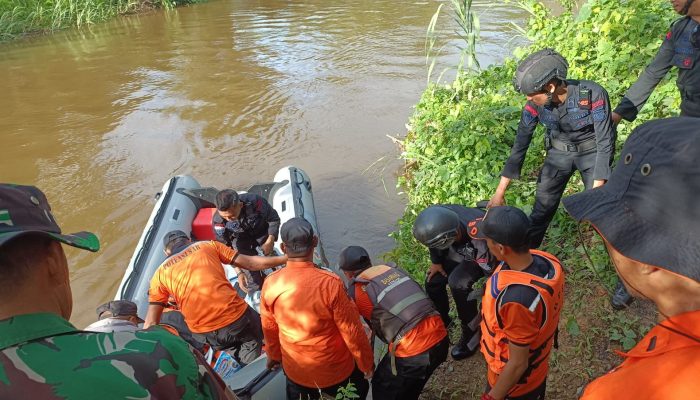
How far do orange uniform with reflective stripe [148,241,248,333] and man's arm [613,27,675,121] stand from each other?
3.04 meters

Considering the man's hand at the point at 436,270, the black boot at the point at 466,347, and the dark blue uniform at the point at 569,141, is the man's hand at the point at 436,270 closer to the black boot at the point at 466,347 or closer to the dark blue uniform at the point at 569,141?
the black boot at the point at 466,347

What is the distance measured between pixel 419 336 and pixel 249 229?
2.34 meters

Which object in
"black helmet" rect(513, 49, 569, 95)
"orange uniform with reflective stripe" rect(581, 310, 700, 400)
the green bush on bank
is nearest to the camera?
"orange uniform with reflective stripe" rect(581, 310, 700, 400)

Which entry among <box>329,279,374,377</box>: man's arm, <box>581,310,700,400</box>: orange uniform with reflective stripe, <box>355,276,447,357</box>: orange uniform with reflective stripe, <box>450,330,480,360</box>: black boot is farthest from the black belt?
<box>581,310,700,400</box>: orange uniform with reflective stripe

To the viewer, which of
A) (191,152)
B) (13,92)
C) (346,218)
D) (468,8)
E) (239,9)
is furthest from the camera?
(239,9)

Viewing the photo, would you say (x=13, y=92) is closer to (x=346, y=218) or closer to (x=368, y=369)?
(x=346, y=218)

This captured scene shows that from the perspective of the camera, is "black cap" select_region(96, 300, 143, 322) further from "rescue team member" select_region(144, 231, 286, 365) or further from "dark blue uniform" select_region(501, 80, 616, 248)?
"dark blue uniform" select_region(501, 80, 616, 248)

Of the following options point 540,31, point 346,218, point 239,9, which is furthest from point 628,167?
point 239,9

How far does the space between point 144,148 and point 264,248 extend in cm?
525

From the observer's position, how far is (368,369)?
275 cm

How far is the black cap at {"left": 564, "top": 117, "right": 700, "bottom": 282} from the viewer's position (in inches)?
33.1

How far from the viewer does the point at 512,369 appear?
6.63 ft

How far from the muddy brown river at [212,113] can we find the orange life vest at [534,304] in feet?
10.7

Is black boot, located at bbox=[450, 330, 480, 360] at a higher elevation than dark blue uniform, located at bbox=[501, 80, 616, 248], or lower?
lower
